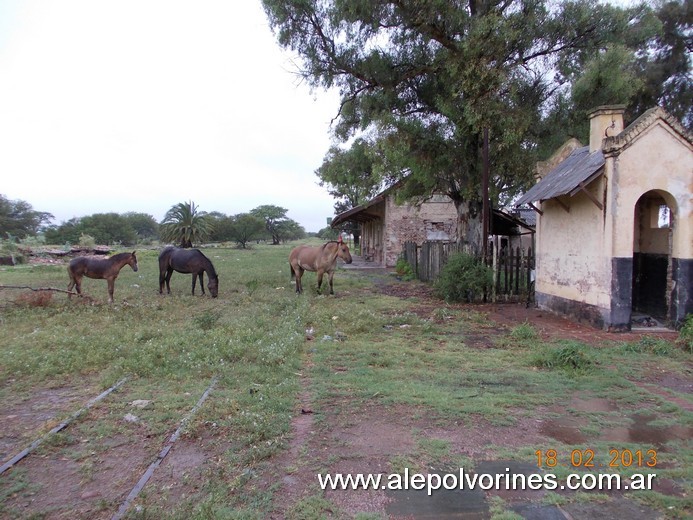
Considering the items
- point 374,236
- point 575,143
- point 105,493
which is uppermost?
point 575,143

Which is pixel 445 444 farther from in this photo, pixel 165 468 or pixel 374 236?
pixel 374 236

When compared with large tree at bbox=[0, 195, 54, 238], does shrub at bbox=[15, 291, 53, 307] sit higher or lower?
lower

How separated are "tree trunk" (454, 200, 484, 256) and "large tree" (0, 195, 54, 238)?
52.4 metres

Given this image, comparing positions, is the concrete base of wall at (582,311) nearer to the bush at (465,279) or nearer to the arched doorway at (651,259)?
the arched doorway at (651,259)

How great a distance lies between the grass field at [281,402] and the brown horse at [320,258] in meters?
4.68

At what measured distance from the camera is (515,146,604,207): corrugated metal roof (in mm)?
8768

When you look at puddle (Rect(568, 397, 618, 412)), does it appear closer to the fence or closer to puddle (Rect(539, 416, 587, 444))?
puddle (Rect(539, 416, 587, 444))

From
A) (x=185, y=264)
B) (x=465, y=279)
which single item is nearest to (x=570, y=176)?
(x=465, y=279)

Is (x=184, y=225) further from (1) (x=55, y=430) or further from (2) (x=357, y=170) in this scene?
(1) (x=55, y=430)

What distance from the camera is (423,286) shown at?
1681 cm

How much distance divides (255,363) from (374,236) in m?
26.0

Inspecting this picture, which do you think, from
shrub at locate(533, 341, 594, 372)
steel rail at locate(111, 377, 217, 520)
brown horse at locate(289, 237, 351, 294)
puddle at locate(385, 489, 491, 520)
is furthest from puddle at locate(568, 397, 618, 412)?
brown horse at locate(289, 237, 351, 294)

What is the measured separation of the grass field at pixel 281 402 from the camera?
10.7ft

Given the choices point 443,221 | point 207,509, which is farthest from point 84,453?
point 443,221
